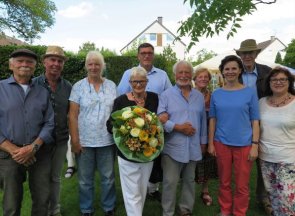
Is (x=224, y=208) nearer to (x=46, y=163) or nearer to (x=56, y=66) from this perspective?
(x=46, y=163)

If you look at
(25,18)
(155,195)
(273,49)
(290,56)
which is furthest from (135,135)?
(273,49)

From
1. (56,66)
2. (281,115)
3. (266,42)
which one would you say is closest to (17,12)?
(56,66)

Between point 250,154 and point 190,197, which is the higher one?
point 250,154

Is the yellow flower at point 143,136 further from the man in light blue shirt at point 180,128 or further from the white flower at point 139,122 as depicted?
the man in light blue shirt at point 180,128

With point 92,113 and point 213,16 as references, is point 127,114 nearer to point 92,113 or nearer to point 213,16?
point 92,113

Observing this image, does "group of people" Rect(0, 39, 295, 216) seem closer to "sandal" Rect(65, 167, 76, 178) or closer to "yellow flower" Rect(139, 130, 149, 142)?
"yellow flower" Rect(139, 130, 149, 142)

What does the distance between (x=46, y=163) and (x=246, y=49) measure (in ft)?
10.5

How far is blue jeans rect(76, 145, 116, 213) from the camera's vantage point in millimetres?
4391

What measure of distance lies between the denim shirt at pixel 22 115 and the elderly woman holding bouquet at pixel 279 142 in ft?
8.87

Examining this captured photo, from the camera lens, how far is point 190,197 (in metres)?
4.48

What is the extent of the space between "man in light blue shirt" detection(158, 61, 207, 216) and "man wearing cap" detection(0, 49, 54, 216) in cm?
147

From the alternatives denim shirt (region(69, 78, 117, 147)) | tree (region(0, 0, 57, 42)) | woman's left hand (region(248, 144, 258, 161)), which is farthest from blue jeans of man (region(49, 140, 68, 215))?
tree (region(0, 0, 57, 42))

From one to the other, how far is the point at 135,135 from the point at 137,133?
0.03m

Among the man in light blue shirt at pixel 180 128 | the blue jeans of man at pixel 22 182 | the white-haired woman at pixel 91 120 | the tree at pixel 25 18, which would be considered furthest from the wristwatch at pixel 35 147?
the tree at pixel 25 18
